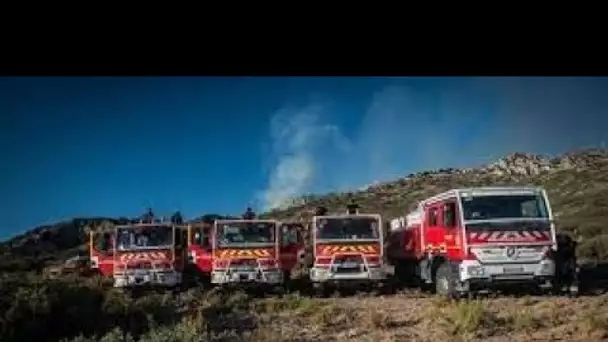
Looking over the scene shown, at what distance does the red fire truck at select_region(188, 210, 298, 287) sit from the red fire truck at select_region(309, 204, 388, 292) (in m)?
0.53

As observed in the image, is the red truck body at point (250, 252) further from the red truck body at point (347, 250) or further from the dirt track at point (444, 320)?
the dirt track at point (444, 320)

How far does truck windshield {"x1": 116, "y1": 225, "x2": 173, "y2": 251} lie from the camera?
16.3 metres

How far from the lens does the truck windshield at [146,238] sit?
1631 centimetres

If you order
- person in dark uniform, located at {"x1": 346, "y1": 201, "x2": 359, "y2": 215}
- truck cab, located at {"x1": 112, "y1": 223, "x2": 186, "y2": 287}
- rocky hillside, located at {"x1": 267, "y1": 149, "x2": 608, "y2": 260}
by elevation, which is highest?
rocky hillside, located at {"x1": 267, "y1": 149, "x2": 608, "y2": 260}

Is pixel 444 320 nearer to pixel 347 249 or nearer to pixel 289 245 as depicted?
pixel 347 249

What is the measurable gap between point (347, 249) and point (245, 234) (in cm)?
176

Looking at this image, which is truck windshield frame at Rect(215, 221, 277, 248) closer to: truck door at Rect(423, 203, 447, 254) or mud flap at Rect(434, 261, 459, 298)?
truck door at Rect(423, 203, 447, 254)

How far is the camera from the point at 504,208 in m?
13.7

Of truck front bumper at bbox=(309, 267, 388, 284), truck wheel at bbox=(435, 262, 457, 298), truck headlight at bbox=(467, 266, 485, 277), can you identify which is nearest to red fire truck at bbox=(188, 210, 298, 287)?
truck front bumper at bbox=(309, 267, 388, 284)

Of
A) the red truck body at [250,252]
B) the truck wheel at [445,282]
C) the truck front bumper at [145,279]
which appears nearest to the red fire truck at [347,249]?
the red truck body at [250,252]
